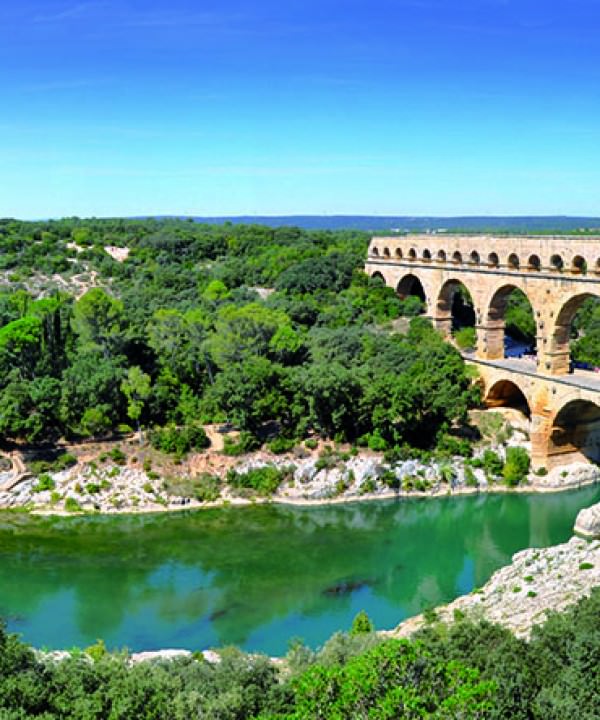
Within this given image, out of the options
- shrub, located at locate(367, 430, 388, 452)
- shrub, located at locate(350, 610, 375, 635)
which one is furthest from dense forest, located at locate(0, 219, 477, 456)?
shrub, located at locate(350, 610, 375, 635)

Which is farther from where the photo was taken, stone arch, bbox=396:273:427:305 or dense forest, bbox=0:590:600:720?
stone arch, bbox=396:273:427:305

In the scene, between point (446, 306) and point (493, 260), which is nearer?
point (493, 260)

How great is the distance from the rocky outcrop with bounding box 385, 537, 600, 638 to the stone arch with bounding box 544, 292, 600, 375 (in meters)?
9.48

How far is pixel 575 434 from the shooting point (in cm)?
3186

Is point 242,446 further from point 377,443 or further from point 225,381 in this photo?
point 377,443

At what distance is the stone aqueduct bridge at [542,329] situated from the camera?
1194 inches

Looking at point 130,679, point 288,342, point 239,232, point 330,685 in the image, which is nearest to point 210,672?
point 130,679

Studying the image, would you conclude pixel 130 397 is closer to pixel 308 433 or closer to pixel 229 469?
pixel 229 469

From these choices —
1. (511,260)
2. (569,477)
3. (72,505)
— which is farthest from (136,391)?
(569,477)

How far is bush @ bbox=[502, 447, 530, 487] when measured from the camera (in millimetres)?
30812

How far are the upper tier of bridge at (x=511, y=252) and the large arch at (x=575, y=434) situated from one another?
5703 mm

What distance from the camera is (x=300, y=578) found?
24.2m

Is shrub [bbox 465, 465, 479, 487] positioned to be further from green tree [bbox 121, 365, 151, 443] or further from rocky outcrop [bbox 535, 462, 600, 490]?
green tree [bbox 121, 365, 151, 443]

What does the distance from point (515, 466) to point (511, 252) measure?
375 inches
